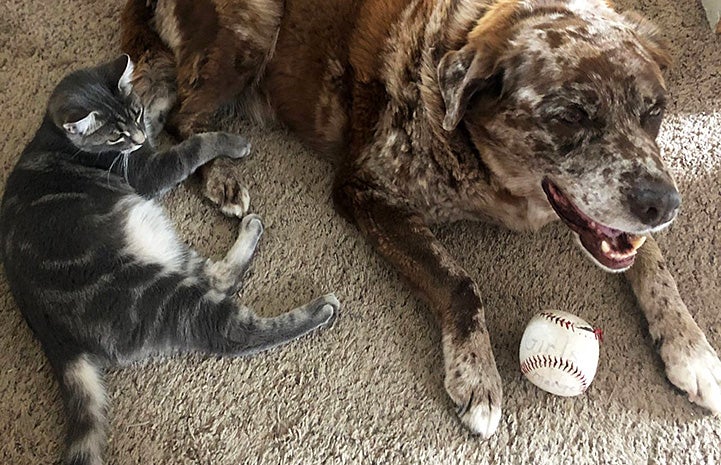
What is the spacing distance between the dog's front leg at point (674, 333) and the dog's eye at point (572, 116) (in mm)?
559

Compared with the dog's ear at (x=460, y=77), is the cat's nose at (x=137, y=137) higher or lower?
lower

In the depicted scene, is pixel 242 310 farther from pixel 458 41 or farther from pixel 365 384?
pixel 458 41

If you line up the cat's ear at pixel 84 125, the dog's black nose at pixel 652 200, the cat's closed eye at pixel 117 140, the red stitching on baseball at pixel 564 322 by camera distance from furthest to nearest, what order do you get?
the cat's closed eye at pixel 117 140 → the cat's ear at pixel 84 125 → the red stitching on baseball at pixel 564 322 → the dog's black nose at pixel 652 200

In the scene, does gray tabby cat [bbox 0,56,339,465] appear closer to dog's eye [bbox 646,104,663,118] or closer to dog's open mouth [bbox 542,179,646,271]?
dog's open mouth [bbox 542,179,646,271]

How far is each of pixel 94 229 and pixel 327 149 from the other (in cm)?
81

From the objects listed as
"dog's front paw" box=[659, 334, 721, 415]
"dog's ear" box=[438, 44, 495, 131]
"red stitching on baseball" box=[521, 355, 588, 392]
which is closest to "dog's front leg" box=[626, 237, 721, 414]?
"dog's front paw" box=[659, 334, 721, 415]

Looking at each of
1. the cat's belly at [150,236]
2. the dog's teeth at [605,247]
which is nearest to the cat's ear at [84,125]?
the cat's belly at [150,236]

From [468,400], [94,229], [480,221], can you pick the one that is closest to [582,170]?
[480,221]

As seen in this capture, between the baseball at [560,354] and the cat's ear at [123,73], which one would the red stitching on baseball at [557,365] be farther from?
the cat's ear at [123,73]

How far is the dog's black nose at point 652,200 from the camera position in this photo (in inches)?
65.6

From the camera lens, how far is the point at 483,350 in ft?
6.22

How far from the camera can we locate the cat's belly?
193 cm

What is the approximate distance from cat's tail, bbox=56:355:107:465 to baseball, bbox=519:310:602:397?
112 centimetres

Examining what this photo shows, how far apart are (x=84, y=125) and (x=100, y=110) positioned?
0.07 m
